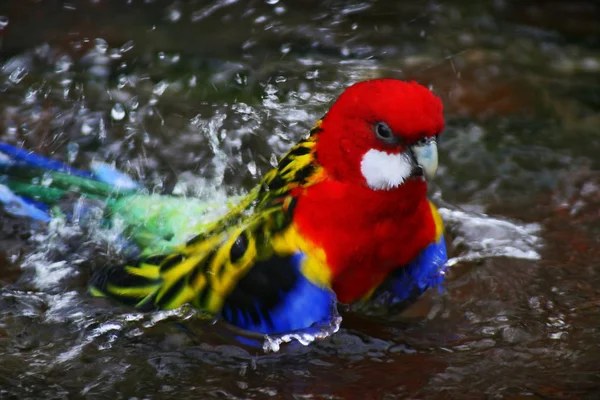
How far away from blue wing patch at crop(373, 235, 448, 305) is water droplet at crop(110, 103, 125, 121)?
170 cm

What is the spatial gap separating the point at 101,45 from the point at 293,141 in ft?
4.17

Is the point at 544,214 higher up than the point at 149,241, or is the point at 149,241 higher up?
the point at 149,241

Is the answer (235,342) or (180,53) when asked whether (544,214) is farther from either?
(180,53)

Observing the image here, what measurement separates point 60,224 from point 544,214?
5.96 ft

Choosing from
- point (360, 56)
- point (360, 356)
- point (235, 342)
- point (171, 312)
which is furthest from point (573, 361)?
point (360, 56)

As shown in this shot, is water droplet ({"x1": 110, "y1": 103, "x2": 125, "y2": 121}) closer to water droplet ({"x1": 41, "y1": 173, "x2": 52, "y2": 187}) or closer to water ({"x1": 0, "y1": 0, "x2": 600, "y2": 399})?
water ({"x1": 0, "y1": 0, "x2": 600, "y2": 399})

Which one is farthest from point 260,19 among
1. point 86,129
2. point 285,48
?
point 86,129

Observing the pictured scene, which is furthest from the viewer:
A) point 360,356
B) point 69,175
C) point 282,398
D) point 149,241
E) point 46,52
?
point 46,52

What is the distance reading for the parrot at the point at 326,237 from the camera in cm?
203

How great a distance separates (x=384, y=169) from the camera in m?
2.05

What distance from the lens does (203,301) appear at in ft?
7.49

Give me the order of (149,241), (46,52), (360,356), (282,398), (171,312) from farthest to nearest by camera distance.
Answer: (46,52)
(149,241)
(171,312)
(360,356)
(282,398)

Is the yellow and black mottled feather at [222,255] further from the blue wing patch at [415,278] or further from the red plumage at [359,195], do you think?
the blue wing patch at [415,278]

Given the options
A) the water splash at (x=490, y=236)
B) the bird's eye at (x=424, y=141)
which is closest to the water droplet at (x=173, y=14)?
the water splash at (x=490, y=236)
